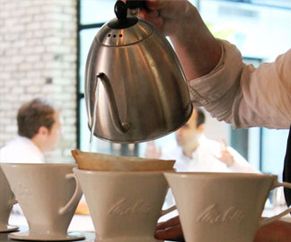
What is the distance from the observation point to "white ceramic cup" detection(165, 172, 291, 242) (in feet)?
2.28

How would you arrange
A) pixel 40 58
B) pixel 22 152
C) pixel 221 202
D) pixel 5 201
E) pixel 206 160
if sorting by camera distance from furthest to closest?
1. pixel 40 58
2. pixel 206 160
3. pixel 22 152
4. pixel 5 201
5. pixel 221 202

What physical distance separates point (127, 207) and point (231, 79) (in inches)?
21.2

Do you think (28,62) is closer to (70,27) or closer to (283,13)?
(70,27)

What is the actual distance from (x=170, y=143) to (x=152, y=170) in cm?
331

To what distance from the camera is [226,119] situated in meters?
1.35

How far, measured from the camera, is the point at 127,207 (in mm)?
778

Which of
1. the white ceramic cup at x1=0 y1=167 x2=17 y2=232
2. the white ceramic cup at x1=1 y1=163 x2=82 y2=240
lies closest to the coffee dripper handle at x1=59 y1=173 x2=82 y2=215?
the white ceramic cup at x1=1 y1=163 x2=82 y2=240

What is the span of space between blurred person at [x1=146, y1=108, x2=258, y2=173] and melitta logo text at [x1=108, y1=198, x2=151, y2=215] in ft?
9.85

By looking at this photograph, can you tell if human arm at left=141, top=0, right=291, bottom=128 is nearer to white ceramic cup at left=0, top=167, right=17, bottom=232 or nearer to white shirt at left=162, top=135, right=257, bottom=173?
white ceramic cup at left=0, top=167, right=17, bottom=232

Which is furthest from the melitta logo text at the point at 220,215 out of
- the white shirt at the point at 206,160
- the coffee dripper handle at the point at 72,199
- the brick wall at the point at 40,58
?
the brick wall at the point at 40,58

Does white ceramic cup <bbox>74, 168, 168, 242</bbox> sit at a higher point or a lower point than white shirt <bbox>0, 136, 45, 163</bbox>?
higher

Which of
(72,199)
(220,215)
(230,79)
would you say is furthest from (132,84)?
(230,79)

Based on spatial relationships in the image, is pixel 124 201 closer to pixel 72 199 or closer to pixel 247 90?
pixel 72 199

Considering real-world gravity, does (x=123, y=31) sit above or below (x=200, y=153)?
above
